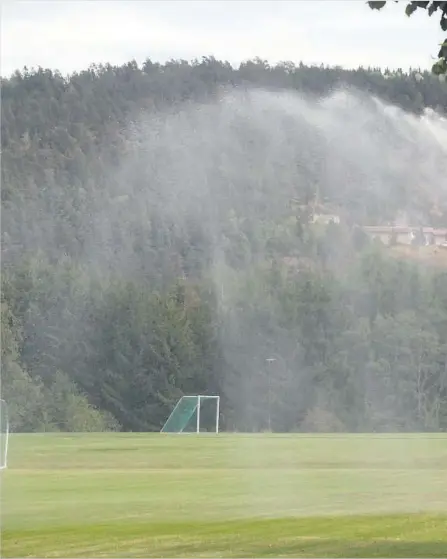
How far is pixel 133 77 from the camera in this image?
24.6 metres

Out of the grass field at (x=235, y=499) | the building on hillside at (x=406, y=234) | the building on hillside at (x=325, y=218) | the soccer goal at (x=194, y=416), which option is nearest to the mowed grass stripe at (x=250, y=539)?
the grass field at (x=235, y=499)

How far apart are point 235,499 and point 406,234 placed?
3.19 metres

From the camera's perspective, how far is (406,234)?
11.7 meters

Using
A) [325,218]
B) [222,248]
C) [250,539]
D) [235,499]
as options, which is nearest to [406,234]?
[325,218]

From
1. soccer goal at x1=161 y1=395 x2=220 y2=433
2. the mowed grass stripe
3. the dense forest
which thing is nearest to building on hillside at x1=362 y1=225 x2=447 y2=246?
the dense forest

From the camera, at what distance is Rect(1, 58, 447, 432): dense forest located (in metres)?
11.9

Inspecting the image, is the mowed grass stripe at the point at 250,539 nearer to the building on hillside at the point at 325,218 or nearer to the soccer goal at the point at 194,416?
the building on hillside at the point at 325,218

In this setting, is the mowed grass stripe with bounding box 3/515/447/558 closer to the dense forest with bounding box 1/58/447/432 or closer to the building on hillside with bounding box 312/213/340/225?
the dense forest with bounding box 1/58/447/432

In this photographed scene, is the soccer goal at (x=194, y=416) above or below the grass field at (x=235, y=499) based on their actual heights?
below

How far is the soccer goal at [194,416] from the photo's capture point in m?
17.8

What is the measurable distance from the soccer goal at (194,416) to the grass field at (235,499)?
2558mm

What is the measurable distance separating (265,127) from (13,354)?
35.6ft

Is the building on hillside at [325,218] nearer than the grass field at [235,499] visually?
No

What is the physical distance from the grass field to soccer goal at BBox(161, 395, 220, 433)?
2558mm
